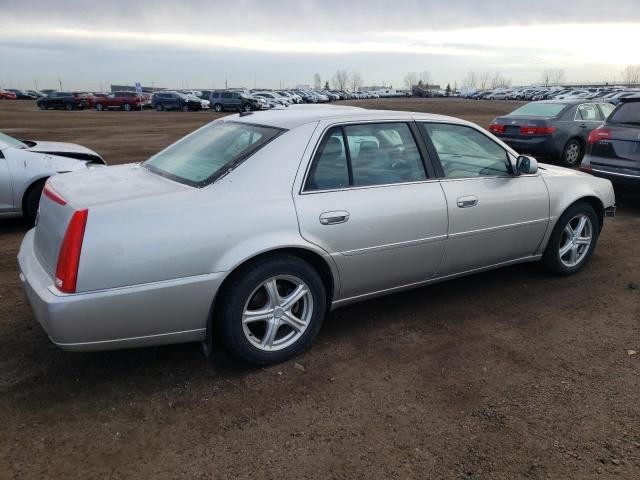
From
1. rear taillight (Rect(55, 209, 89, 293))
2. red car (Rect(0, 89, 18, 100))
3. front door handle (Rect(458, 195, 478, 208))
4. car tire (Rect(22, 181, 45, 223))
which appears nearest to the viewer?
rear taillight (Rect(55, 209, 89, 293))

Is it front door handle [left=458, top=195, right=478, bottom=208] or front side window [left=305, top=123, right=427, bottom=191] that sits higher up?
front side window [left=305, top=123, right=427, bottom=191]

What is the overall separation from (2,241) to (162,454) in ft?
15.0

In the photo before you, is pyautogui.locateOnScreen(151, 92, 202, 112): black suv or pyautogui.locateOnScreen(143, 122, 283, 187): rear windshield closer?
pyautogui.locateOnScreen(143, 122, 283, 187): rear windshield

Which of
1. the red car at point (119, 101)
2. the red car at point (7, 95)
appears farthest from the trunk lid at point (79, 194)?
the red car at point (7, 95)

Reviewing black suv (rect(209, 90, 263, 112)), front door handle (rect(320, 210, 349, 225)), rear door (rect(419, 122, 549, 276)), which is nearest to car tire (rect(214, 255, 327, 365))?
front door handle (rect(320, 210, 349, 225))

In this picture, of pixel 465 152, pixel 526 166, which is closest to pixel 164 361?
pixel 465 152

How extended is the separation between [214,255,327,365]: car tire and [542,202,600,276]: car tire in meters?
2.45

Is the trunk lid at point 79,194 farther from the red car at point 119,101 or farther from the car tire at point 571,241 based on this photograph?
the red car at point 119,101

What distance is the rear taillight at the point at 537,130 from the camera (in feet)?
35.0

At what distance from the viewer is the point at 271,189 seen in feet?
10.5

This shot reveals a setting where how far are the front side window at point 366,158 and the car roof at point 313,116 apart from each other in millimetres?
89

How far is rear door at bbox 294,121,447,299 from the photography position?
336cm

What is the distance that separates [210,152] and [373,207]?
119 cm

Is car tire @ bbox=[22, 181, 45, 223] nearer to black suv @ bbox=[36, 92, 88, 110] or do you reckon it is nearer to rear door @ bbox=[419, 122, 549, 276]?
rear door @ bbox=[419, 122, 549, 276]
